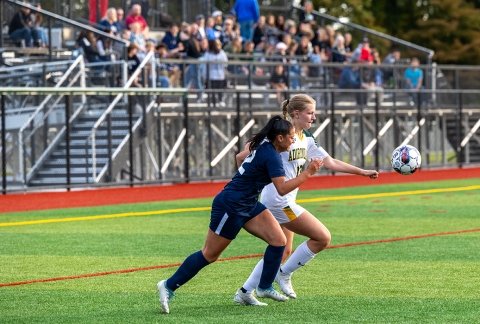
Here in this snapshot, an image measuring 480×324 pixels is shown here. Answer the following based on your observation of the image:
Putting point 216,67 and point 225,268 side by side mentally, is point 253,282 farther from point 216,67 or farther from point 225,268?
point 216,67

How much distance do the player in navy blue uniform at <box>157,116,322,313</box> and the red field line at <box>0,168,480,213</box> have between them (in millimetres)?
11712

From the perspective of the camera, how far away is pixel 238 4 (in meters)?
31.5

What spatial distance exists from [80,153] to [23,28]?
4.02 meters

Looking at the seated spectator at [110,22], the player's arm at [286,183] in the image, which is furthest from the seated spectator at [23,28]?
the player's arm at [286,183]

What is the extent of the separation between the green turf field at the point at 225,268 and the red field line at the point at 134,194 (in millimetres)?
1510

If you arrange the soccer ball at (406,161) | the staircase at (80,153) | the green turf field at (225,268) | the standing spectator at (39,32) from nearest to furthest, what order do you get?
the green turf field at (225,268) < the soccer ball at (406,161) < the staircase at (80,153) < the standing spectator at (39,32)

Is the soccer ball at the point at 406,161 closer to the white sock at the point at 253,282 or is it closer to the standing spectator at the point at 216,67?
the white sock at the point at 253,282

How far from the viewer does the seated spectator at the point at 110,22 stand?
28622 millimetres

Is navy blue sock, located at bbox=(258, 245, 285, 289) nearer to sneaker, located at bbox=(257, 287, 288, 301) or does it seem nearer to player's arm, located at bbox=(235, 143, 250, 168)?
sneaker, located at bbox=(257, 287, 288, 301)

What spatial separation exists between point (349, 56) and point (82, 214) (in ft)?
49.4

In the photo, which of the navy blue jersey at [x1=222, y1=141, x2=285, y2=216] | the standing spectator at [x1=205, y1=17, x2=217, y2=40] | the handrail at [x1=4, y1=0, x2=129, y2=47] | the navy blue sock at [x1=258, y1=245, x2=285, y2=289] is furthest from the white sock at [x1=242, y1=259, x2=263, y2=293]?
the standing spectator at [x1=205, y1=17, x2=217, y2=40]

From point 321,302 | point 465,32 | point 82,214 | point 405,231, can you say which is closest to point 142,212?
point 82,214

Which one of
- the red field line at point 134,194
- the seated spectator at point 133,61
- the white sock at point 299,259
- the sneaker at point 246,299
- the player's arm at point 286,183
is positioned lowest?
the red field line at point 134,194

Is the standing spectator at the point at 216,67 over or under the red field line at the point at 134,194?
over
